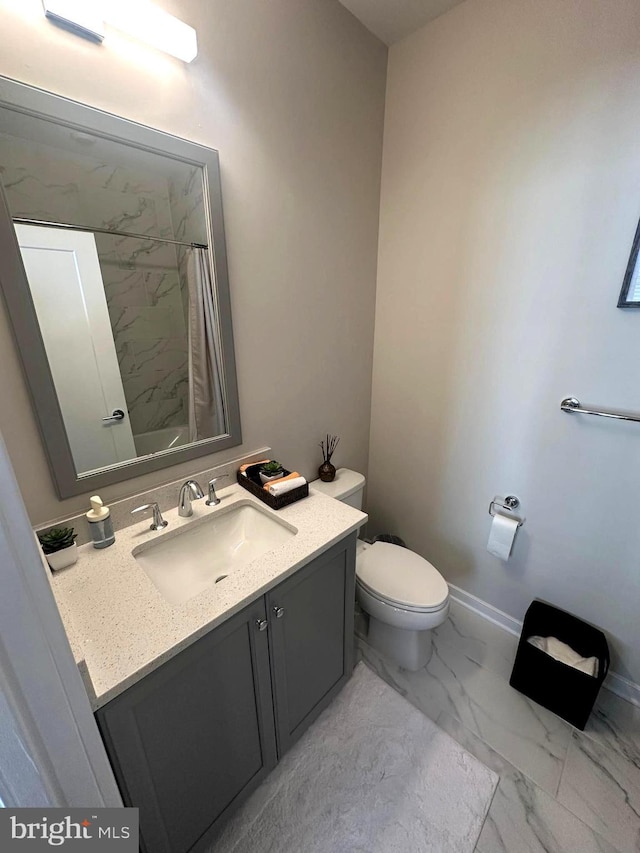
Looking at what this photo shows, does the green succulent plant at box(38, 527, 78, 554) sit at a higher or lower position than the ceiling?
lower

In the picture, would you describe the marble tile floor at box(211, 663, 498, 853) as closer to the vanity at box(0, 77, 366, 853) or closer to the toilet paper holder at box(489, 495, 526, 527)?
the vanity at box(0, 77, 366, 853)

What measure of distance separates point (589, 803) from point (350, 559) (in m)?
1.10

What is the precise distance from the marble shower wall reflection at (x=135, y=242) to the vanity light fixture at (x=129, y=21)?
26cm

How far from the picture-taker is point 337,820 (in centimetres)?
112

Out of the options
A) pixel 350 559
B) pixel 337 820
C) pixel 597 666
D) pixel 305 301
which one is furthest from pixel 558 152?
pixel 337 820

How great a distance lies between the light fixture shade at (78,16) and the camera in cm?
79

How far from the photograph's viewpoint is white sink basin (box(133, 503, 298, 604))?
1.09 metres

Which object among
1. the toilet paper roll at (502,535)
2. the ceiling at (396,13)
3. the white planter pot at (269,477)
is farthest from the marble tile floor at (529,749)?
the ceiling at (396,13)

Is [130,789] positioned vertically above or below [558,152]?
below

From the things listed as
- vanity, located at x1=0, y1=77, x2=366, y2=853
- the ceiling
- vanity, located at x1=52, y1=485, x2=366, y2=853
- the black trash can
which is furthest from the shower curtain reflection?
the black trash can

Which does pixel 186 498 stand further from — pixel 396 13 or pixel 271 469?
pixel 396 13

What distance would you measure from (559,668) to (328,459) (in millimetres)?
1246

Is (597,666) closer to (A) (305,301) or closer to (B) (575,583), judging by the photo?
(B) (575,583)

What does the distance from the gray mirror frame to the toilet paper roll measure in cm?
134
